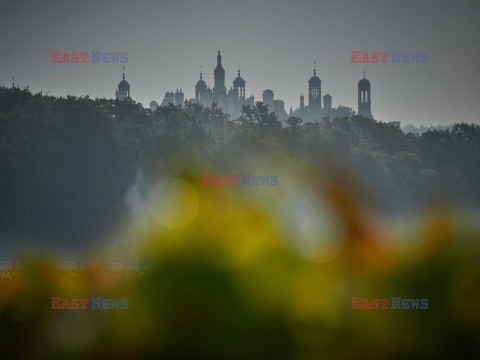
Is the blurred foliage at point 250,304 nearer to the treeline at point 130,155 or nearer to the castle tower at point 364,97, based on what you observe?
the treeline at point 130,155

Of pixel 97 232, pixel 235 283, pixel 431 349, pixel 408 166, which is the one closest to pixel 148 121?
pixel 97 232

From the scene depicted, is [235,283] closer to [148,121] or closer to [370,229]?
[370,229]

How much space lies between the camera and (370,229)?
56.4 m

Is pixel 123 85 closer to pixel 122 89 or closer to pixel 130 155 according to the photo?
pixel 122 89

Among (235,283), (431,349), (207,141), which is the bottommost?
(431,349)

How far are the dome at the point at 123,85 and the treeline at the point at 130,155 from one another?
99553mm

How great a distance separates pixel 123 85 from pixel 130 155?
12572cm

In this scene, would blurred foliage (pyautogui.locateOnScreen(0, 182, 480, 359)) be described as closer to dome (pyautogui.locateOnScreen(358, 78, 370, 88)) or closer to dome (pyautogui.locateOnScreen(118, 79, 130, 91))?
A: dome (pyautogui.locateOnScreen(358, 78, 370, 88))

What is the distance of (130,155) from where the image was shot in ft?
246

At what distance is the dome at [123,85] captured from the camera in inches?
7707

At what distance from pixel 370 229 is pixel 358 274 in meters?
21.6

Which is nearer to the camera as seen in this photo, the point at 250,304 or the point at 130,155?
the point at 250,304

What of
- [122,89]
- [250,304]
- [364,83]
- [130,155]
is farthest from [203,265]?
[122,89]

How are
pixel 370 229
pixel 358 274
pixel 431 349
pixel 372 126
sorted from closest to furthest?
pixel 431 349 → pixel 358 274 → pixel 370 229 → pixel 372 126
